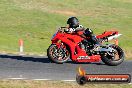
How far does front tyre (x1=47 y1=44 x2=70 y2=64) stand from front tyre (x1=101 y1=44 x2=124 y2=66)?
149 cm

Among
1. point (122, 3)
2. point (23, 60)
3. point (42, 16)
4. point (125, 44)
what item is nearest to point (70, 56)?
point (23, 60)

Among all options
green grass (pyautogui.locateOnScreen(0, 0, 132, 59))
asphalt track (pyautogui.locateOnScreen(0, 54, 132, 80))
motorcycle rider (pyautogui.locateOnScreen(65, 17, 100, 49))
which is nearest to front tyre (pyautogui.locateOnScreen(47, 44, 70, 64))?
asphalt track (pyautogui.locateOnScreen(0, 54, 132, 80))

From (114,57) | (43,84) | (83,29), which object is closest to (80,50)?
(83,29)

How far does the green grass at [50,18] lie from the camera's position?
38688 millimetres

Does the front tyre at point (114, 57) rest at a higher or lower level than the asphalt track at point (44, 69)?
higher

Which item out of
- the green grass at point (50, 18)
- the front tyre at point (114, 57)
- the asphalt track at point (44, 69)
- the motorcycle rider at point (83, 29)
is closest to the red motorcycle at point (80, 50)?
the front tyre at point (114, 57)

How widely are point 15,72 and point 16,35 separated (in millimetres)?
24254

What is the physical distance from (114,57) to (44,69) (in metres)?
2.95

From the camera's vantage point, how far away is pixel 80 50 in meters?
17.4

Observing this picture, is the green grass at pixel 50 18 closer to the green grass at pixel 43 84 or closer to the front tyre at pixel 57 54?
the front tyre at pixel 57 54

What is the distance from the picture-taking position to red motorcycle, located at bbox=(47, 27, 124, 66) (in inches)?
675

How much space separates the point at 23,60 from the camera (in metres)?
18.1

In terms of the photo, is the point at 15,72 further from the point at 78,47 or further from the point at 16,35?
the point at 16,35

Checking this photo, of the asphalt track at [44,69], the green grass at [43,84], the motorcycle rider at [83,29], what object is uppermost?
the motorcycle rider at [83,29]
